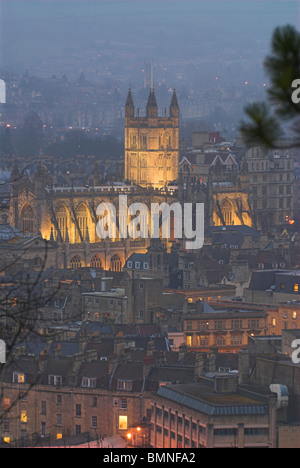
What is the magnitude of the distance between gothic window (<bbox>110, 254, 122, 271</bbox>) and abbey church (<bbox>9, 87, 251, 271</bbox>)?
8 cm

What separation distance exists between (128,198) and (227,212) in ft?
24.6

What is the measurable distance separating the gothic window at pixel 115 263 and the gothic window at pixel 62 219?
402cm

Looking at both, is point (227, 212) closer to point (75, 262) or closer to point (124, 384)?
point (75, 262)

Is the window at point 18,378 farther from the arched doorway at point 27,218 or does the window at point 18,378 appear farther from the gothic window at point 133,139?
the gothic window at point 133,139

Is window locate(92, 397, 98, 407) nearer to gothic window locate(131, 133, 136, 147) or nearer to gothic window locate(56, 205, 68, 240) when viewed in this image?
gothic window locate(56, 205, 68, 240)

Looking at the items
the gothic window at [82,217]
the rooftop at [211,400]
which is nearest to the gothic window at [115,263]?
the gothic window at [82,217]

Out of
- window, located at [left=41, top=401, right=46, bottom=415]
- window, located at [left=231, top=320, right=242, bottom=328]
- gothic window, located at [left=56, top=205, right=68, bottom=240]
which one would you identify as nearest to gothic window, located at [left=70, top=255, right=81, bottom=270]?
gothic window, located at [left=56, top=205, right=68, bottom=240]

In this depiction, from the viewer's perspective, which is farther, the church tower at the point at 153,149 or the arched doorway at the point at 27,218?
the church tower at the point at 153,149

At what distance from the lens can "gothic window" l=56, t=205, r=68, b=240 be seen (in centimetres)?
10588

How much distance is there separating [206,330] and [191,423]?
20254 millimetres

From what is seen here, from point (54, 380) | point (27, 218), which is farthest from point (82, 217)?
point (54, 380)

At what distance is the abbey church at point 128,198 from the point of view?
102 metres

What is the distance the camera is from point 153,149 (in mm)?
123375
